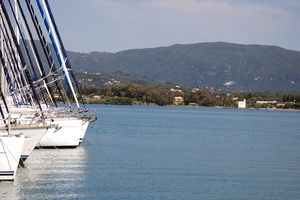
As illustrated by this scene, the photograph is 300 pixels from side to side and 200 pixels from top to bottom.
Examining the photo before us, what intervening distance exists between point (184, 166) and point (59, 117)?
8.36m

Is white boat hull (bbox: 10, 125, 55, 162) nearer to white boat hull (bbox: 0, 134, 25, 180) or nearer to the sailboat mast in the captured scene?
white boat hull (bbox: 0, 134, 25, 180)

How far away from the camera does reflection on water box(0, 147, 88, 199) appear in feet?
84.6

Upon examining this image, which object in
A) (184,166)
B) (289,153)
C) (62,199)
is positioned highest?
(62,199)

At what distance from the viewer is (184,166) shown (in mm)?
36562

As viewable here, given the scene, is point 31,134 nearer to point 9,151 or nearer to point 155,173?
point 9,151

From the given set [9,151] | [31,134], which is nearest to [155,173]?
[31,134]

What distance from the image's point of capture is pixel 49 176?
30156 mm

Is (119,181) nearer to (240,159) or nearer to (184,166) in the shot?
(184,166)

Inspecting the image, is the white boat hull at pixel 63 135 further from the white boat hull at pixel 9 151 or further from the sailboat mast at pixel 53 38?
the white boat hull at pixel 9 151

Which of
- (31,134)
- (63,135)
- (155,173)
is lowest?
(155,173)

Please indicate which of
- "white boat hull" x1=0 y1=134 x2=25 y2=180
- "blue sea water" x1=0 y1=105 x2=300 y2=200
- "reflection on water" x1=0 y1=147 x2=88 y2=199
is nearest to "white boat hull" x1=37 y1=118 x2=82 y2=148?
"reflection on water" x1=0 y1=147 x2=88 y2=199

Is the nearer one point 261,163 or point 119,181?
point 119,181

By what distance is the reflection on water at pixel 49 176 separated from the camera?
25.8 metres

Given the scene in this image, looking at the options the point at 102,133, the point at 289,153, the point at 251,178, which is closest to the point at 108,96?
the point at 102,133
